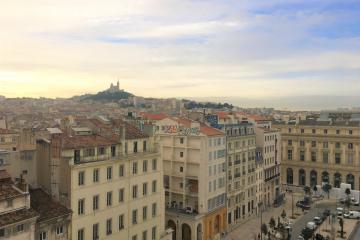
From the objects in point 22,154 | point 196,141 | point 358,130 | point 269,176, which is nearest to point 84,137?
point 22,154

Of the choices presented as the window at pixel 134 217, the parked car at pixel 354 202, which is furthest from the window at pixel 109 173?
the parked car at pixel 354 202

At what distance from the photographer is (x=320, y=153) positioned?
120812mm

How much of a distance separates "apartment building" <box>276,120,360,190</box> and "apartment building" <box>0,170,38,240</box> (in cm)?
9460

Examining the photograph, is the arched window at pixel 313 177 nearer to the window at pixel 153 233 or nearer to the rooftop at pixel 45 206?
the window at pixel 153 233

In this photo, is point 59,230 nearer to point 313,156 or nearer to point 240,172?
point 240,172

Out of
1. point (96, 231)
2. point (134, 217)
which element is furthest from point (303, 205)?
point (96, 231)

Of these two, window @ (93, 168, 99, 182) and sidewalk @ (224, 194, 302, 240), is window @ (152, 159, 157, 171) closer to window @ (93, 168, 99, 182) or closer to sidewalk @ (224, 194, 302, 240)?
window @ (93, 168, 99, 182)

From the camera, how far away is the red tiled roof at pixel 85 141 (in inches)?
1904

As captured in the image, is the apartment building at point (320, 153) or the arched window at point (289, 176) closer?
the apartment building at point (320, 153)

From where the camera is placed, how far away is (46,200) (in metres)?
46.5

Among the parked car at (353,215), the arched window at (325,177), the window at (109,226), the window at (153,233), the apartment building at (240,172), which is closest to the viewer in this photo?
the window at (109,226)

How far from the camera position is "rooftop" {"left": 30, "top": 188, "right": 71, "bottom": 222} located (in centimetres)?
4338

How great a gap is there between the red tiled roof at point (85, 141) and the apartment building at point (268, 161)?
49.4 m

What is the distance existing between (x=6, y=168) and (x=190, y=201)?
34.5 meters
